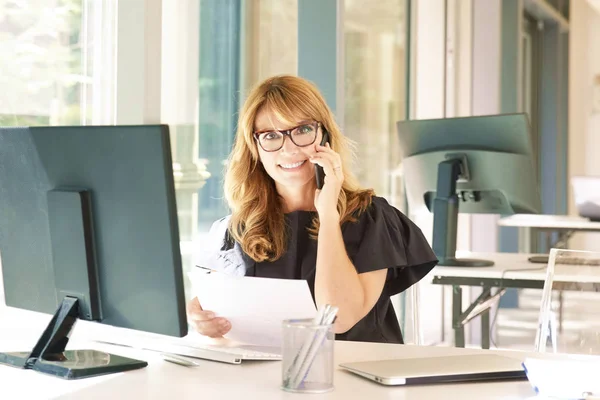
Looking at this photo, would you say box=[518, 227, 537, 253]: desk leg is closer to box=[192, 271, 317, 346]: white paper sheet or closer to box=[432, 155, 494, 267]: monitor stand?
box=[432, 155, 494, 267]: monitor stand

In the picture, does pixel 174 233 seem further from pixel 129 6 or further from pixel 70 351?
pixel 129 6

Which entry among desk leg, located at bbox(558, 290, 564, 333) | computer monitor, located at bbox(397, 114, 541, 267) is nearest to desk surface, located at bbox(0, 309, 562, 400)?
desk leg, located at bbox(558, 290, 564, 333)

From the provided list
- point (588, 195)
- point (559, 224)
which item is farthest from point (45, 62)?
point (588, 195)

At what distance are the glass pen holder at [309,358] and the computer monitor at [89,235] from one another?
178mm

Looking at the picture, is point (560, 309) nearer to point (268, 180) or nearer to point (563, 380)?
point (563, 380)

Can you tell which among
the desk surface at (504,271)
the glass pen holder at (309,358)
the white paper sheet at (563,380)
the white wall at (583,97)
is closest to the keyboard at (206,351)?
the glass pen holder at (309,358)

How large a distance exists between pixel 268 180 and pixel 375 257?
1.26 feet

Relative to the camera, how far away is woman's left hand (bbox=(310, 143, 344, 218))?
190 centimetres

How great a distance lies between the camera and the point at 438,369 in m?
1.37

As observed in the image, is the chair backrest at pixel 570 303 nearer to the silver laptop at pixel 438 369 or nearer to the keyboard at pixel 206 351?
the silver laptop at pixel 438 369

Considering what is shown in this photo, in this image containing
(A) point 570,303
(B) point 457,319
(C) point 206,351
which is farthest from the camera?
(B) point 457,319

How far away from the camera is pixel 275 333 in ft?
5.34

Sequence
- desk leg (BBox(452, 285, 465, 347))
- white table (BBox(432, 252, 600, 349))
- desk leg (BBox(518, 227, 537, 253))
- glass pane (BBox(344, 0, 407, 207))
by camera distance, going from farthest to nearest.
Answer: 1. desk leg (BBox(518, 227, 537, 253))
2. glass pane (BBox(344, 0, 407, 207))
3. desk leg (BBox(452, 285, 465, 347))
4. white table (BBox(432, 252, 600, 349))

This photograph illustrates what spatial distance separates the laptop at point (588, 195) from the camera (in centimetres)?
457
